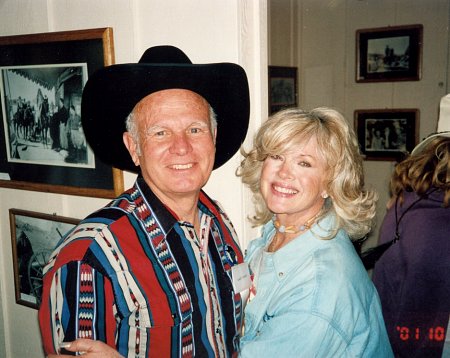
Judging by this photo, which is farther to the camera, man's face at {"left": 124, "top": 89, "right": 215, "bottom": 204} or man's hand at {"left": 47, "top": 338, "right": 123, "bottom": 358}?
man's face at {"left": 124, "top": 89, "right": 215, "bottom": 204}

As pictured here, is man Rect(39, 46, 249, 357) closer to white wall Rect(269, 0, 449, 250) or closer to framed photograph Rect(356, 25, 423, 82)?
white wall Rect(269, 0, 449, 250)

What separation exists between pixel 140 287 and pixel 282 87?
277cm

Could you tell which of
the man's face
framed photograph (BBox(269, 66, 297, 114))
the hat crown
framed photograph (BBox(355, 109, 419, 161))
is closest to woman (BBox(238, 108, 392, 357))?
the man's face

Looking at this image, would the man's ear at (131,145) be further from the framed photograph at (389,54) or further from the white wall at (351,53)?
the framed photograph at (389,54)

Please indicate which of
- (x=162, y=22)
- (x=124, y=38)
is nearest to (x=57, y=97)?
(x=124, y=38)

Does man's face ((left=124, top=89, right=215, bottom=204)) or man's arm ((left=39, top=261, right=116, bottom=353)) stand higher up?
man's face ((left=124, top=89, right=215, bottom=204))

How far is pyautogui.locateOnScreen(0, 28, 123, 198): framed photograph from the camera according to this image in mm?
1728

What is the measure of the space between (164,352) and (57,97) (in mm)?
1175

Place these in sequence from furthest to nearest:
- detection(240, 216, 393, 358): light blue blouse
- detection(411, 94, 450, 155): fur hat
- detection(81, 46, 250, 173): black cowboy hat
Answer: detection(411, 94, 450, 155): fur hat < detection(81, 46, 250, 173): black cowboy hat < detection(240, 216, 393, 358): light blue blouse

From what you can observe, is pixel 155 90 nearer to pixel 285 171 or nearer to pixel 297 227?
pixel 285 171

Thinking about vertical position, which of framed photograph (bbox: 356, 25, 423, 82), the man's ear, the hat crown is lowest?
the man's ear

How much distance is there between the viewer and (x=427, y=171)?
5.51 feet

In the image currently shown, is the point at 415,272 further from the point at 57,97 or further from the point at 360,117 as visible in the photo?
the point at 360,117

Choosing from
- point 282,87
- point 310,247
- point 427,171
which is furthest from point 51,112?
point 282,87
